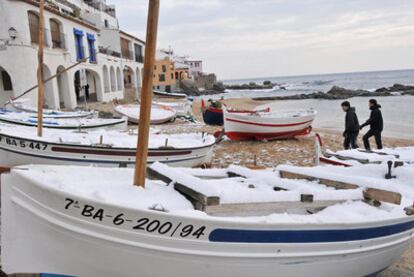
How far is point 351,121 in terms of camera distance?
33.3 ft

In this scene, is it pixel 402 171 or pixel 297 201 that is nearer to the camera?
pixel 297 201

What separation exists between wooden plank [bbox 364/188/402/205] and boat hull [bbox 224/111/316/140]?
10521 millimetres

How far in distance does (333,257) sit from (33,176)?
3004mm

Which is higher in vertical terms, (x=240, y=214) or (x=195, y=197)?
(x=195, y=197)

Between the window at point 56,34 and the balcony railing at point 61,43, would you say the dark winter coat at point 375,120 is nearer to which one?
the window at point 56,34

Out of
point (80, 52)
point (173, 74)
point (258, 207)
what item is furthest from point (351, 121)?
point (173, 74)

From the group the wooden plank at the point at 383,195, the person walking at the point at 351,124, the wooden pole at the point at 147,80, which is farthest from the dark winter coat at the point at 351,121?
the wooden pole at the point at 147,80

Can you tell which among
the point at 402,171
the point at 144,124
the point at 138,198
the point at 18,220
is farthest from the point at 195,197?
the point at 402,171

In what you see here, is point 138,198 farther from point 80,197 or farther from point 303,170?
point 303,170

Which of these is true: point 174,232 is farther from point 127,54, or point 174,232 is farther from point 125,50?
point 127,54

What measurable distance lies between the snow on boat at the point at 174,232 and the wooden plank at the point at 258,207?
0.05 ft

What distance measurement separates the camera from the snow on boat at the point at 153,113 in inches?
829

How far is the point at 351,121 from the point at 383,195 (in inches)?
274

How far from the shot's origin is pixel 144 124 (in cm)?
339
